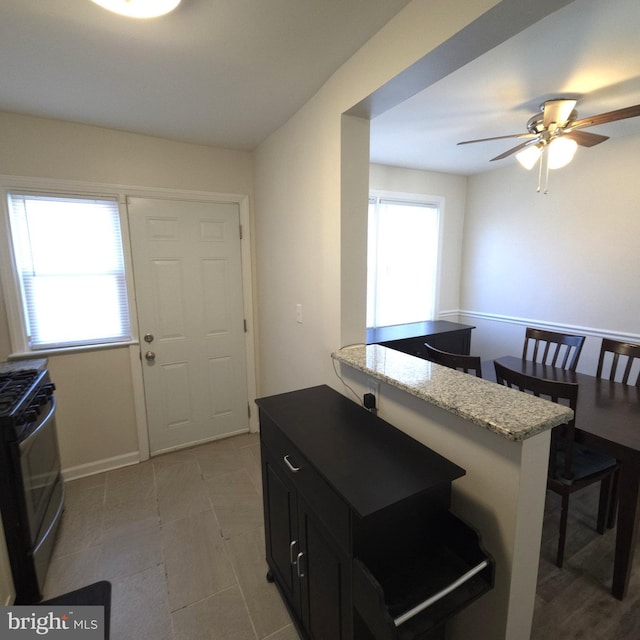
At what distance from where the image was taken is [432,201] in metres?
3.74

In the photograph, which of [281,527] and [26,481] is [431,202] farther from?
[26,481]

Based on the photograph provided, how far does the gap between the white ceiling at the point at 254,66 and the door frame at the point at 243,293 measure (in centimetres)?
42

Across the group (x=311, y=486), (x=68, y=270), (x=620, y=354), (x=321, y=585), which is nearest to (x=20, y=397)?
(x=68, y=270)

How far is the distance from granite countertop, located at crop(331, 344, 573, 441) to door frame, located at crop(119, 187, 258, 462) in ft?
5.40

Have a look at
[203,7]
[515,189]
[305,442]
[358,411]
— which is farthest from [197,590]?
[515,189]

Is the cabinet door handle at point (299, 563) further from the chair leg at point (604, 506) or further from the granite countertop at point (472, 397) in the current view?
the chair leg at point (604, 506)

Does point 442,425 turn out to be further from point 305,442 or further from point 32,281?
point 32,281

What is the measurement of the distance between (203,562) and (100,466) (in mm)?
1338

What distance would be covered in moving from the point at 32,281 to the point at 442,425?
270 centimetres

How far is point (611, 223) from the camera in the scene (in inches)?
110

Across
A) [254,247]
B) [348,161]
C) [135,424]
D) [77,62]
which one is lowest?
[135,424]

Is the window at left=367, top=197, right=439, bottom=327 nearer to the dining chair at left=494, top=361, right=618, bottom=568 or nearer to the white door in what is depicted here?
the white door

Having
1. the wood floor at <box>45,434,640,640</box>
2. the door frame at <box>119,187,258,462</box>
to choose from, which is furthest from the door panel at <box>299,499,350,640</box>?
the door frame at <box>119,187,258,462</box>

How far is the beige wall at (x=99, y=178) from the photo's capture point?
7.10 feet
